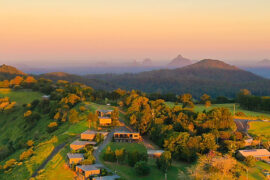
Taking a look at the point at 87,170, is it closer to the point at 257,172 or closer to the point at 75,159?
the point at 75,159

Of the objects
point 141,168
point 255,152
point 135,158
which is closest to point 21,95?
point 135,158

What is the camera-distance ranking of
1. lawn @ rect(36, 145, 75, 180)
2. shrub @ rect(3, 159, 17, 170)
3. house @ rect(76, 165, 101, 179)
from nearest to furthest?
house @ rect(76, 165, 101, 179)
lawn @ rect(36, 145, 75, 180)
shrub @ rect(3, 159, 17, 170)

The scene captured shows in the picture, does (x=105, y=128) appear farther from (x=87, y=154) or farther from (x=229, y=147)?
(x=229, y=147)

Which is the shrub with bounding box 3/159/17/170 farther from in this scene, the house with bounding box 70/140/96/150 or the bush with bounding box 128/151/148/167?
the bush with bounding box 128/151/148/167

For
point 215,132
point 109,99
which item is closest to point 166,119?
point 215,132

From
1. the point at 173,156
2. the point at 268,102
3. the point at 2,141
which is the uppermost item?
the point at 268,102

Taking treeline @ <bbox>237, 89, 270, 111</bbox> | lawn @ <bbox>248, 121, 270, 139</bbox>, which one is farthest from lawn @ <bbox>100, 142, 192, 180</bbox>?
treeline @ <bbox>237, 89, 270, 111</bbox>
